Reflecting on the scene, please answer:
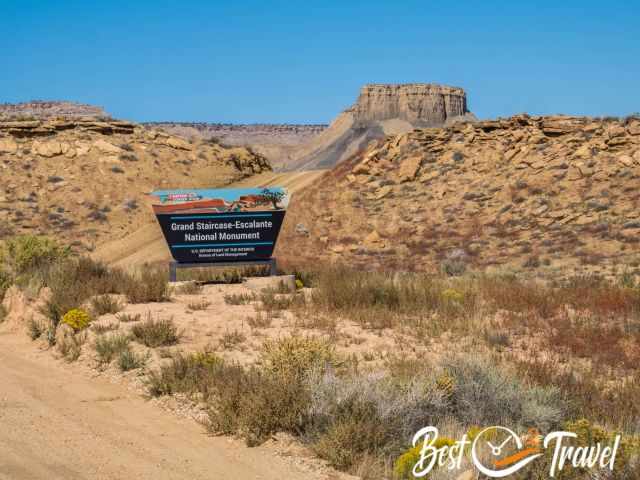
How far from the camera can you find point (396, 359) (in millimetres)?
9312

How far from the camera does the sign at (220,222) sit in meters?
15.9

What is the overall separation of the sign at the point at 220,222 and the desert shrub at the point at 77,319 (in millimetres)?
4121

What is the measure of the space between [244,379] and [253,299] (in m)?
6.56

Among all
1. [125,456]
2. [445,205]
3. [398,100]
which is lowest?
[125,456]

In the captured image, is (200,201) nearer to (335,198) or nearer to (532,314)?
(532,314)

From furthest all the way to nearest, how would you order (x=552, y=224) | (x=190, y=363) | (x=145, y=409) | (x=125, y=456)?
(x=552, y=224) < (x=190, y=363) < (x=145, y=409) < (x=125, y=456)

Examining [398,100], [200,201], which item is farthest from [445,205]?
[398,100]

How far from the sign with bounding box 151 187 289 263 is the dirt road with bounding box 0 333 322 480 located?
681 centimetres

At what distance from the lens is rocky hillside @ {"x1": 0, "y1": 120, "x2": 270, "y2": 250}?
3531 centimetres

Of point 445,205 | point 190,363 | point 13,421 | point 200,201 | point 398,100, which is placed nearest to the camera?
point 13,421

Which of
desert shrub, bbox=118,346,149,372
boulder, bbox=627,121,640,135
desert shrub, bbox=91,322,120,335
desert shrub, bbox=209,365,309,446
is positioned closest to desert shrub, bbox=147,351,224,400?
desert shrub, bbox=118,346,149,372

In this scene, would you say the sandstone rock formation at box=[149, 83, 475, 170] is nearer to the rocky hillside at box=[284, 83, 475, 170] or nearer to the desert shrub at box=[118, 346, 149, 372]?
the rocky hillside at box=[284, 83, 475, 170]

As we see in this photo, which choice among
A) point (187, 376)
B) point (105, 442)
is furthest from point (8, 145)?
point (105, 442)

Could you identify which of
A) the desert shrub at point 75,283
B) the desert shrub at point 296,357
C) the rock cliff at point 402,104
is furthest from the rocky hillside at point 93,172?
the rock cliff at point 402,104
